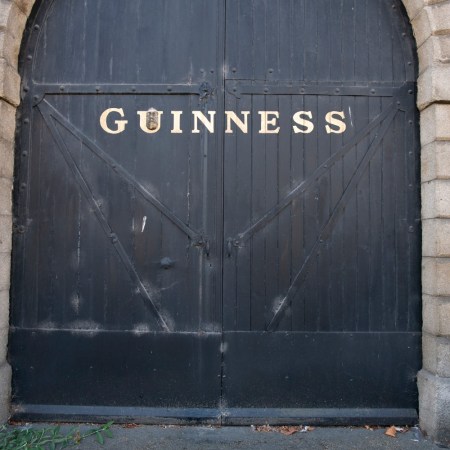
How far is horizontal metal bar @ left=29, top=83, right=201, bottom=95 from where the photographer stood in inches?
154

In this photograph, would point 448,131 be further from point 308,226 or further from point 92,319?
point 92,319

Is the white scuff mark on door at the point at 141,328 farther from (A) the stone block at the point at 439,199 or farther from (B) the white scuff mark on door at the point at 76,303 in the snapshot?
(A) the stone block at the point at 439,199

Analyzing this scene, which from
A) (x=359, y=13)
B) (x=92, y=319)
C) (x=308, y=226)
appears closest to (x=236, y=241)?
(x=308, y=226)

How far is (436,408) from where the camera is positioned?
11.3ft

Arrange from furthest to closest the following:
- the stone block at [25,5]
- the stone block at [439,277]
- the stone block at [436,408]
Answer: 1. the stone block at [25,5]
2. the stone block at [439,277]
3. the stone block at [436,408]

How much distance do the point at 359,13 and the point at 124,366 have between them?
Answer: 3762 mm

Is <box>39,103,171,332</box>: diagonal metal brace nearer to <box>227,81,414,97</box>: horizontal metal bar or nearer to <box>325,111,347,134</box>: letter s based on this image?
<box>227,81,414,97</box>: horizontal metal bar

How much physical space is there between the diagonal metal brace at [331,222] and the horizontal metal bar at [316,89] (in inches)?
7.1

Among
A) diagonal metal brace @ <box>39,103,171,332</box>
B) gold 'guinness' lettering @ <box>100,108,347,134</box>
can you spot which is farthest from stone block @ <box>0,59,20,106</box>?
gold 'guinness' lettering @ <box>100,108,347,134</box>

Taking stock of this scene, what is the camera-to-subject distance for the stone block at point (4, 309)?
3.64 metres

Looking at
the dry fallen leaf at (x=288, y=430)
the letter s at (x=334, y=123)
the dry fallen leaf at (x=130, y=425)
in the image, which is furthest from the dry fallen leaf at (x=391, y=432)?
the letter s at (x=334, y=123)

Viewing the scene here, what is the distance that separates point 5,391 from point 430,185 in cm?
391

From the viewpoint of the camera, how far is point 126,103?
3.91 metres

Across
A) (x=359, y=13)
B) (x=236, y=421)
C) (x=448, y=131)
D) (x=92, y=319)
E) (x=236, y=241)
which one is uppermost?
(x=359, y=13)
